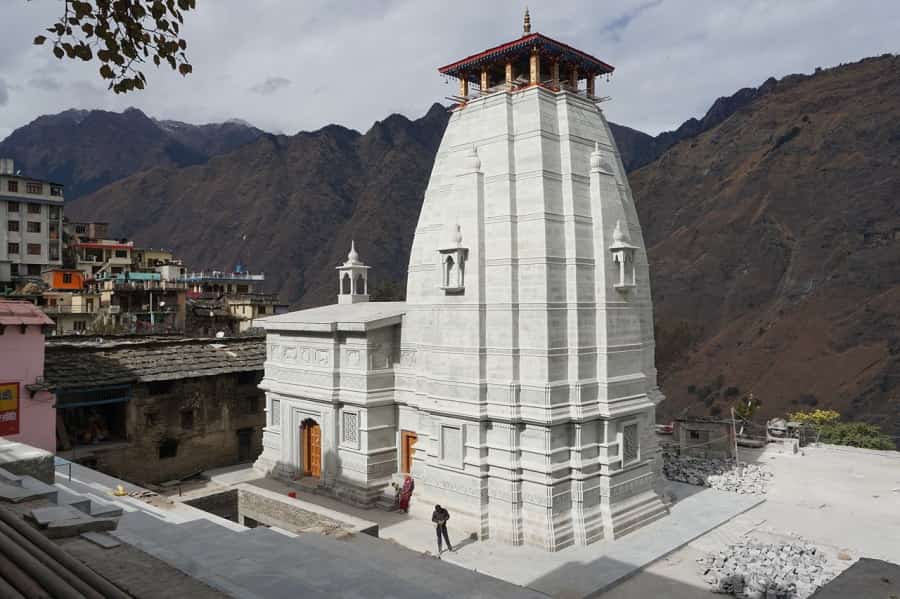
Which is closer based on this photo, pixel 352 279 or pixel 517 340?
pixel 517 340

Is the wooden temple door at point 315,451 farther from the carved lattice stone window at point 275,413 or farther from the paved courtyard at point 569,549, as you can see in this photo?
the carved lattice stone window at point 275,413

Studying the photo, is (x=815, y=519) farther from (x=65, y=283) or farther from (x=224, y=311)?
(x=65, y=283)

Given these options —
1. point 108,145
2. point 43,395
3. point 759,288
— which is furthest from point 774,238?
point 108,145

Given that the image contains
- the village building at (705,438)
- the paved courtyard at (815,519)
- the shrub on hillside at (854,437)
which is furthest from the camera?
the shrub on hillside at (854,437)

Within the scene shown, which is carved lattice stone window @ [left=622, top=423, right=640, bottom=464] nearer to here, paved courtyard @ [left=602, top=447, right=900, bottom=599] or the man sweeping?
paved courtyard @ [left=602, top=447, right=900, bottom=599]

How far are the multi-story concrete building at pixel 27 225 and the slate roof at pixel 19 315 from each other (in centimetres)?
4589

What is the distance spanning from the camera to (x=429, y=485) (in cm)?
2147

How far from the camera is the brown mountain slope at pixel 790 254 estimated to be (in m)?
65.5

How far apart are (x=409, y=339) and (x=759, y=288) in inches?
2739

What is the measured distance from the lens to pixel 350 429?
954 inches

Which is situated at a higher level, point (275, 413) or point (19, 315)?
point (19, 315)

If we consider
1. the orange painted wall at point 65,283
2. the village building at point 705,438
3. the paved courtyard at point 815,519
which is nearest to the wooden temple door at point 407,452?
the paved courtyard at point 815,519

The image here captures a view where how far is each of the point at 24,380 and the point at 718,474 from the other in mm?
26602

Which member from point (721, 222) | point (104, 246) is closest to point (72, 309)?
point (104, 246)
